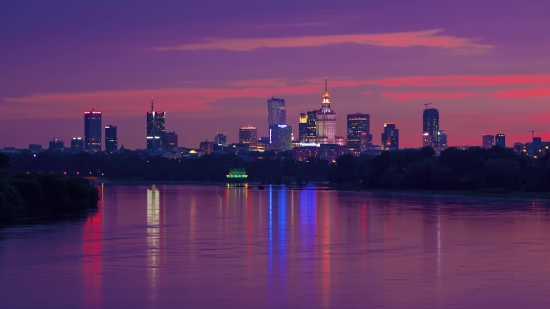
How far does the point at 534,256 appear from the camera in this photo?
49344mm

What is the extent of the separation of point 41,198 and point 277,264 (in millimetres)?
45247

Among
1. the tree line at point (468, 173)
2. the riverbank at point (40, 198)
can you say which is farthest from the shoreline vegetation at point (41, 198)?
the tree line at point (468, 173)

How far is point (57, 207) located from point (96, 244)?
34301 mm

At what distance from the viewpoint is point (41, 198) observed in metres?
86.2

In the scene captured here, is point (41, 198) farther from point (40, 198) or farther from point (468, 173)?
point (468, 173)

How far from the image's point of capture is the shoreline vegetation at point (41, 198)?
76875mm

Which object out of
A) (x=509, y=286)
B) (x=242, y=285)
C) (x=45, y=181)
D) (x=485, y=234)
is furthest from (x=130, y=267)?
(x=45, y=181)

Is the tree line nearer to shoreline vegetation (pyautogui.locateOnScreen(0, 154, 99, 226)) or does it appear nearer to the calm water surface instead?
the calm water surface

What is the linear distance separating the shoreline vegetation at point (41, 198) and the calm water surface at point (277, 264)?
17.8 ft

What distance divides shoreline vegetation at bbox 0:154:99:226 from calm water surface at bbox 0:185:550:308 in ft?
17.8

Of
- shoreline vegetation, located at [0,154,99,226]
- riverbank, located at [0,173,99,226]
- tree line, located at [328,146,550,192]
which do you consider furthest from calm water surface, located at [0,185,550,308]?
tree line, located at [328,146,550,192]

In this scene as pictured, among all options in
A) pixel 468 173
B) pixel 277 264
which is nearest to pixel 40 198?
pixel 277 264

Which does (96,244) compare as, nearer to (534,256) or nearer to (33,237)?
(33,237)

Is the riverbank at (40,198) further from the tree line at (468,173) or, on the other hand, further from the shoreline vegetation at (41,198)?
the tree line at (468,173)
